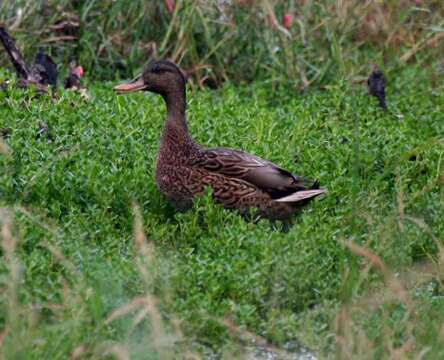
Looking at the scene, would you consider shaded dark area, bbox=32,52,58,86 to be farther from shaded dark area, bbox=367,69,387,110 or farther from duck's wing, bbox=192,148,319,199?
shaded dark area, bbox=367,69,387,110

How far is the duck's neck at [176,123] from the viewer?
23.4 feet

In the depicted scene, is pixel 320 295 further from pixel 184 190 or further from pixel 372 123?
pixel 372 123

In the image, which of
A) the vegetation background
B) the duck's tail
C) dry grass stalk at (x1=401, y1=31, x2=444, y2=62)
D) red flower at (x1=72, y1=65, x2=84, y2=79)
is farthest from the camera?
dry grass stalk at (x1=401, y1=31, x2=444, y2=62)

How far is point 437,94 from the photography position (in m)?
A: 9.70

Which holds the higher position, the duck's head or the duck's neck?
the duck's head

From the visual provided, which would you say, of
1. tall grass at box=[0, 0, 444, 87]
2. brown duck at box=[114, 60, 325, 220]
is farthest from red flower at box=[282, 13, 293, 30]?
brown duck at box=[114, 60, 325, 220]

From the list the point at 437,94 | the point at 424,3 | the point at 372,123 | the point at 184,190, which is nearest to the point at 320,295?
the point at 184,190

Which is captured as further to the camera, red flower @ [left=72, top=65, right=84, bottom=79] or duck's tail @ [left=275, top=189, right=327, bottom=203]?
red flower @ [left=72, top=65, right=84, bottom=79]

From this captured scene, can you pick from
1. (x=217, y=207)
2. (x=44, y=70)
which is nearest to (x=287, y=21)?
(x=44, y=70)

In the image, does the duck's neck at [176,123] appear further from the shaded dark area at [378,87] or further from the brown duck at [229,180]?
the shaded dark area at [378,87]

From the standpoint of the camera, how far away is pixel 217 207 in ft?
21.7

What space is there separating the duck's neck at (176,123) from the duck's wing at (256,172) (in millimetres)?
155

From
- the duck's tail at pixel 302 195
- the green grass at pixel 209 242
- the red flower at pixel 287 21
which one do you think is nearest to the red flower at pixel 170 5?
the red flower at pixel 287 21

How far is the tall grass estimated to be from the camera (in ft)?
32.4
